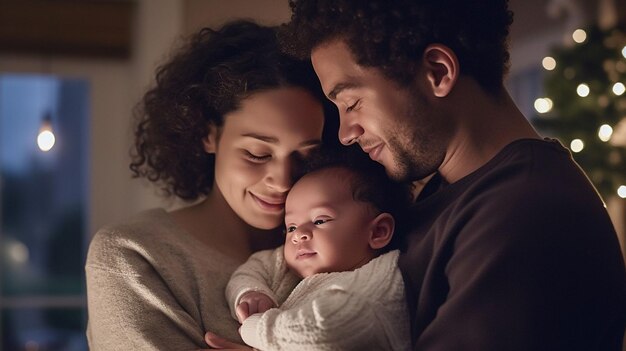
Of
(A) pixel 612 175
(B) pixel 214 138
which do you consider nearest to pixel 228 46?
(B) pixel 214 138

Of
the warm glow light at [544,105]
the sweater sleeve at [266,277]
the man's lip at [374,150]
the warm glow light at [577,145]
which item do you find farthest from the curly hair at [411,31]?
the warm glow light at [544,105]

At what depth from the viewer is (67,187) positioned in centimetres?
441

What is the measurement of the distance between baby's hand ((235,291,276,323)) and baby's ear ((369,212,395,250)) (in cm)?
25

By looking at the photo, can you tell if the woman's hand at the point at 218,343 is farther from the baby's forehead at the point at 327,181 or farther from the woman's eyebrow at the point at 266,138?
the woman's eyebrow at the point at 266,138

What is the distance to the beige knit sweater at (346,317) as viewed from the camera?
4.56 ft

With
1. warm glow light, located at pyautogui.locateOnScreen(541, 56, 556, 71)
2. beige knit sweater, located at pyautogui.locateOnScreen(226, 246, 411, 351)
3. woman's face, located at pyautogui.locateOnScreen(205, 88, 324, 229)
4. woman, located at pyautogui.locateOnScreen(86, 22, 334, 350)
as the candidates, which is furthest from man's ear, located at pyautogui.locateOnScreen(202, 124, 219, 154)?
warm glow light, located at pyautogui.locateOnScreen(541, 56, 556, 71)

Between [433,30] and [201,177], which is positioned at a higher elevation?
[433,30]

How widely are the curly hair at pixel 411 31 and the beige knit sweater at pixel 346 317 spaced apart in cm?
37

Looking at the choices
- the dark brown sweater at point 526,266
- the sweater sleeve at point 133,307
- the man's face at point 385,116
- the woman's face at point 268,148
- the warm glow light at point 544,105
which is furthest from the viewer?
the warm glow light at point 544,105

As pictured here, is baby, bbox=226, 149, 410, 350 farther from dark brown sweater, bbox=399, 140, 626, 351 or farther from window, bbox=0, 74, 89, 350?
window, bbox=0, 74, 89, 350

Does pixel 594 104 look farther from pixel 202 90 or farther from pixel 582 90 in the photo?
pixel 202 90

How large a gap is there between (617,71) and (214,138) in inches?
96.1

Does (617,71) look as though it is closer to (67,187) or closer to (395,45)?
(395,45)

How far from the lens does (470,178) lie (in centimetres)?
142
